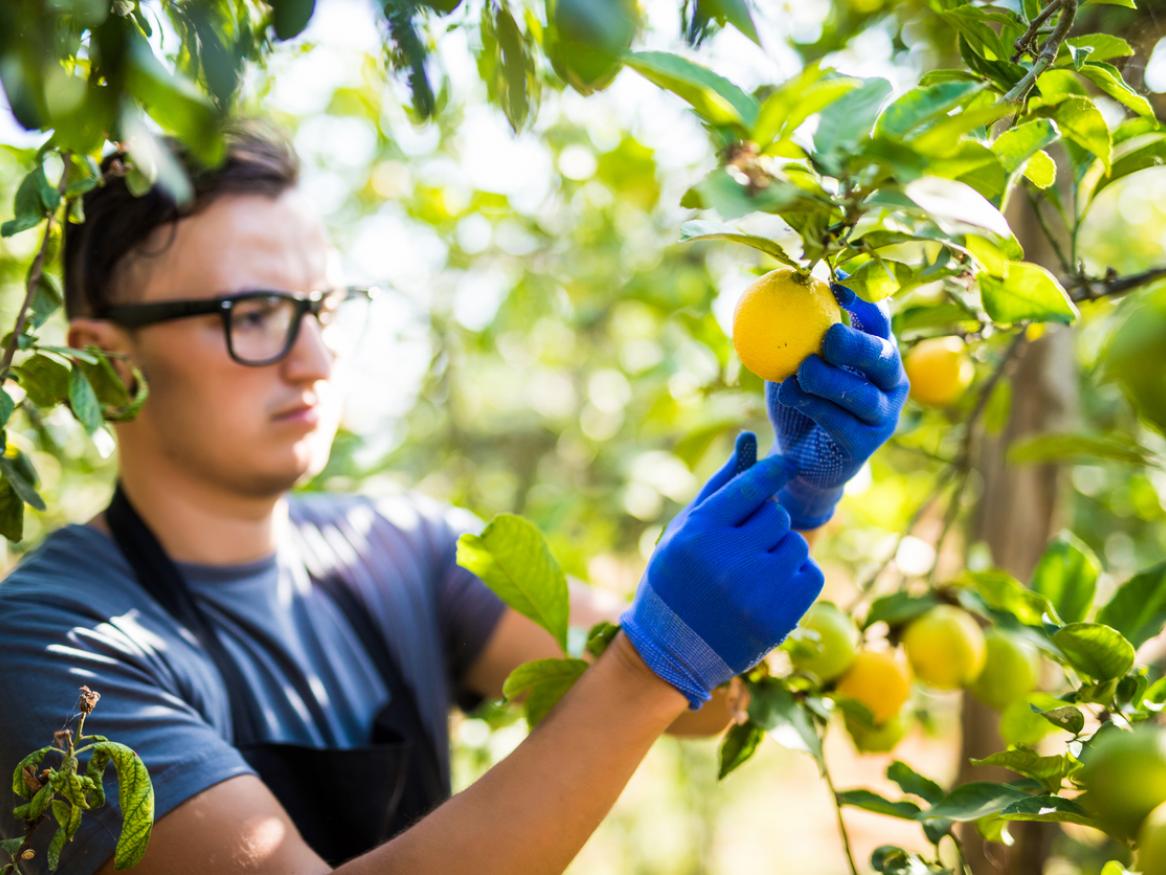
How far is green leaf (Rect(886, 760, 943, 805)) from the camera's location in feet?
3.13

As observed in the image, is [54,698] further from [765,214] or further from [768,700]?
[765,214]

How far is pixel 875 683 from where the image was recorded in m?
1.07

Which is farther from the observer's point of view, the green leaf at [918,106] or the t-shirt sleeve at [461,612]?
the t-shirt sleeve at [461,612]

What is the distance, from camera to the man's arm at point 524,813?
2.86 ft

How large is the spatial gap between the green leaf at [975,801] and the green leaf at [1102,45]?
1.99ft

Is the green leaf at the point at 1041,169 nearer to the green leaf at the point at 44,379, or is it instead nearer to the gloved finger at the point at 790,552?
the gloved finger at the point at 790,552

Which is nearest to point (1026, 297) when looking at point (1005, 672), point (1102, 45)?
point (1102, 45)

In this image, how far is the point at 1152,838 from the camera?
590 mm

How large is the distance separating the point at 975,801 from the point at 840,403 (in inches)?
14.2

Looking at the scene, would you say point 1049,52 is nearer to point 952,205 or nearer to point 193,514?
point 952,205

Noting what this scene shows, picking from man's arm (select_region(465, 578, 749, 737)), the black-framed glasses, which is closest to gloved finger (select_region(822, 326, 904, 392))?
man's arm (select_region(465, 578, 749, 737))

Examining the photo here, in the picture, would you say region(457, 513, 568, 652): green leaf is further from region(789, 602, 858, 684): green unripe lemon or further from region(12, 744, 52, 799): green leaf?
region(12, 744, 52, 799): green leaf

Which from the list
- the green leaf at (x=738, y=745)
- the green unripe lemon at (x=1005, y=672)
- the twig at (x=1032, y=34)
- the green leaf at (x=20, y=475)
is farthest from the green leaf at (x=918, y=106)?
the green leaf at (x=20, y=475)

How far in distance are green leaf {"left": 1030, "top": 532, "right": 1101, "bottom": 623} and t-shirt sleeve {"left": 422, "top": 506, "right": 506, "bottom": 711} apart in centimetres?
79
